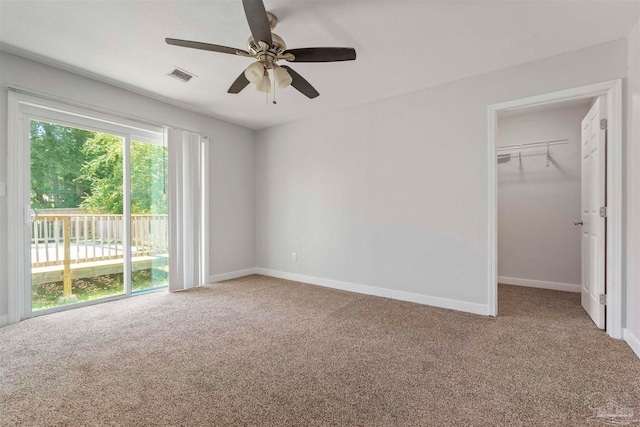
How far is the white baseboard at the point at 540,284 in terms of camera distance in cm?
382

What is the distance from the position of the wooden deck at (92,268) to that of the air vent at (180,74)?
2310 mm

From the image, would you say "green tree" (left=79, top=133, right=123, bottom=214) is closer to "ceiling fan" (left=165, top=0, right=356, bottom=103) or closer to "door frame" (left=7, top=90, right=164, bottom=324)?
"door frame" (left=7, top=90, right=164, bottom=324)

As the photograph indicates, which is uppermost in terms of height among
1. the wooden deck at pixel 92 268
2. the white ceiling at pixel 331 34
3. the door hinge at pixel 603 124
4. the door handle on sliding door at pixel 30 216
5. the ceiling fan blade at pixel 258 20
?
the white ceiling at pixel 331 34

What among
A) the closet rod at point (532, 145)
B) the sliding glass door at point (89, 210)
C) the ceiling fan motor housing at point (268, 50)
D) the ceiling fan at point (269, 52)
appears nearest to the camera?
the ceiling fan at point (269, 52)

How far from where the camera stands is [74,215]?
315 centimetres

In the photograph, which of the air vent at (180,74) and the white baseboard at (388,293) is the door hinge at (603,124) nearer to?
the white baseboard at (388,293)

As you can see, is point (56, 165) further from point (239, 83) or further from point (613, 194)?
point (613, 194)

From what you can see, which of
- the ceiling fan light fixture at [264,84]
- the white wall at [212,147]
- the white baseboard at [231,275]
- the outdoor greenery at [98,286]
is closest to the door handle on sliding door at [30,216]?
the white wall at [212,147]

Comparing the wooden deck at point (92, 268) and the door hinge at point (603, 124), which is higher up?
the door hinge at point (603, 124)

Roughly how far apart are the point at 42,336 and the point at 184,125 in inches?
112

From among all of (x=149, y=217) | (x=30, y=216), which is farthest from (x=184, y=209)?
(x=30, y=216)

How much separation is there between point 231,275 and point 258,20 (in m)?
3.79

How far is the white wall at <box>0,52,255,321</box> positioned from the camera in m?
2.61

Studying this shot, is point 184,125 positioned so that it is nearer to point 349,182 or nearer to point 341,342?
point 349,182
